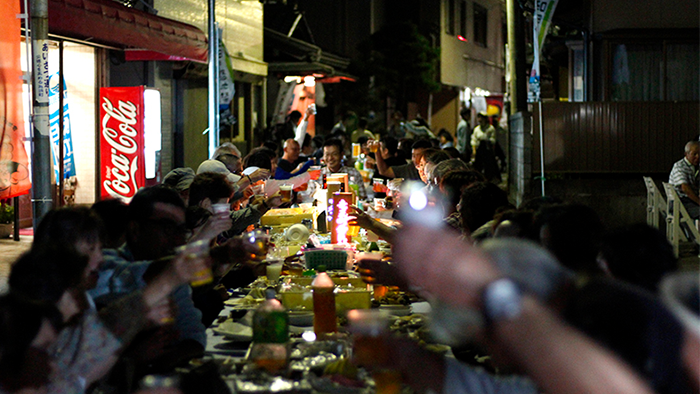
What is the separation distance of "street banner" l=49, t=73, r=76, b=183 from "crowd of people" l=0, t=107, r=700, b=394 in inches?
275

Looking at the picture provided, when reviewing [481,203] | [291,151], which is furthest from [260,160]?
[481,203]

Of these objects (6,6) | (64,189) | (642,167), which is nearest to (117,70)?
(64,189)

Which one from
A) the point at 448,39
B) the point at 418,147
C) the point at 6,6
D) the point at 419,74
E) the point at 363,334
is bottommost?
the point at 363,334

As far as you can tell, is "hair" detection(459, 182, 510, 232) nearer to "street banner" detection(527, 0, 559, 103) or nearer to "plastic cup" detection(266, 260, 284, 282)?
"plastic cup" detection(266, 260, 284, 282)

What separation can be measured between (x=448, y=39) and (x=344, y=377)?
110 feet

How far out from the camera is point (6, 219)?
11055 millimetres

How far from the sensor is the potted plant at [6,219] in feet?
36.2

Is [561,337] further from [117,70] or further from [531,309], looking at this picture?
[117,70]

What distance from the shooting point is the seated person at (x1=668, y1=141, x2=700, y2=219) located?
10305 millimetres

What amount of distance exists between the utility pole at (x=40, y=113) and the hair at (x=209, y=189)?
1574 millimetres

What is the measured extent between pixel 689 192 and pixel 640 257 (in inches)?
331

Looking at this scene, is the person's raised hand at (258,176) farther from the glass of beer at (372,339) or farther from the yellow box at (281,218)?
the glass of beer at (372,339)

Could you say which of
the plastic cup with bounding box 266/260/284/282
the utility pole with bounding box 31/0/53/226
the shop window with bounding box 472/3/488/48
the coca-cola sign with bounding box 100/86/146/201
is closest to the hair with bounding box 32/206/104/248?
the plastic cup with bounding box 266/260/284/282

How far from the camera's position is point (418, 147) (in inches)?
435
